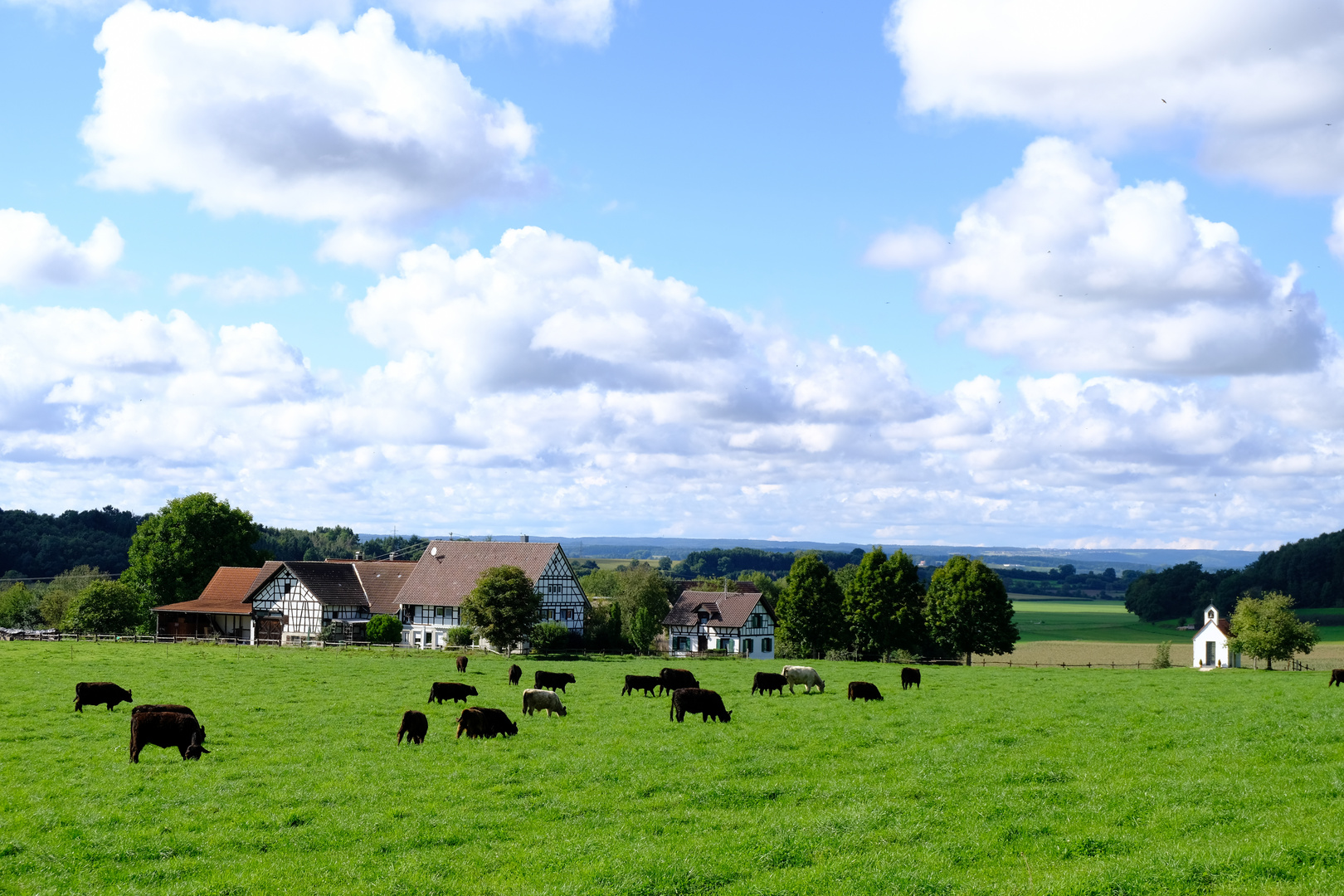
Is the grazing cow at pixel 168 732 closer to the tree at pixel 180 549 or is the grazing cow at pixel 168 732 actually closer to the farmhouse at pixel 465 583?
the farmhouse at pixel 465 583

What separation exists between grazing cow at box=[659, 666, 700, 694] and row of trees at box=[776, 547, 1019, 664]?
117ft

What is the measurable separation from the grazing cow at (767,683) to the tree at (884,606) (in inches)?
1437

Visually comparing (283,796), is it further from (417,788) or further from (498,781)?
(498,781)

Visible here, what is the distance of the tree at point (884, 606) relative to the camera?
70.9m

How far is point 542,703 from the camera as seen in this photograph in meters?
30.0

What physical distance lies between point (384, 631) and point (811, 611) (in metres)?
32.0

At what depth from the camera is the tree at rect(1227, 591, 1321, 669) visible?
65.4m

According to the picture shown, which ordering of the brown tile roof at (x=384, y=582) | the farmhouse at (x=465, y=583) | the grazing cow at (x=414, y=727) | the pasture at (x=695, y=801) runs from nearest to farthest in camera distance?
the pasture at (x=695, y=801) < the grazing cow at (x=414, y=727) < the farmhouse at (x=465, y=583) < the brown tile roof at (x=384, y=582)

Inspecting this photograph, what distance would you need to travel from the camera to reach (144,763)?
2116 centimetres

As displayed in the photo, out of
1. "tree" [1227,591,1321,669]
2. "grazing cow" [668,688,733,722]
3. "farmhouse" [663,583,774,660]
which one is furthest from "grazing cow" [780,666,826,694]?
"farmhouse" [663,583,774,660]

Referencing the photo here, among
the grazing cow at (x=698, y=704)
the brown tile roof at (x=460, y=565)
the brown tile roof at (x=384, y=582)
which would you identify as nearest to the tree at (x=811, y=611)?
the brown tile roof at (x=460, y=565)

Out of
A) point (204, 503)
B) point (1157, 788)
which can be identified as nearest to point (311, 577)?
point (204, 503)

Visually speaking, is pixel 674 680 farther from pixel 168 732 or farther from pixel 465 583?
pixel 465 583

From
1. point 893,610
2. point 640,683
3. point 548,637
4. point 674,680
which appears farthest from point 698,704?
point 893,610
